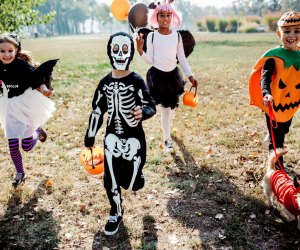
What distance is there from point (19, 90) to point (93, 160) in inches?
65.7

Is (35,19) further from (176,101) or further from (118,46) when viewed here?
(118,46)

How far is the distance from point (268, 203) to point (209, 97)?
5922 mm

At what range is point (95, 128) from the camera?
392 centimetres

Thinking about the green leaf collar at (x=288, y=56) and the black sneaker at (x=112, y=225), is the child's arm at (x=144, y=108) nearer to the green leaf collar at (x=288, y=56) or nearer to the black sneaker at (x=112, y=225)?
the black sneaker at (x=112, y=225)

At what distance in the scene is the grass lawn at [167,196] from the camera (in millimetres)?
3879

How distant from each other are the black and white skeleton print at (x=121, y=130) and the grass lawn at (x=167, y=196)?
0.55 meters

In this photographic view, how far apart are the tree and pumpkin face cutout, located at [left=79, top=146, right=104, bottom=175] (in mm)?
7238

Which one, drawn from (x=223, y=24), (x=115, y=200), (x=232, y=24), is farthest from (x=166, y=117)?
(x=223, y=24)

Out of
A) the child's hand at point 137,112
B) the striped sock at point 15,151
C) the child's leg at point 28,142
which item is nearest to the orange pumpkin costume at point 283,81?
the child's hand at point 137,112

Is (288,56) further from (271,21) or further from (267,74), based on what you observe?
(271,21)

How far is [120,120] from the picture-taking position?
379 centimetres

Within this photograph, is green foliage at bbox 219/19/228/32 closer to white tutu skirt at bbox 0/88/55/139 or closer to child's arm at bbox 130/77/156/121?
white tutu skirt at bbox 0/88/55/139

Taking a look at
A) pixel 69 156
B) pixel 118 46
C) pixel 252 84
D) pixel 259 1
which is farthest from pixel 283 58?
pixel 259 1

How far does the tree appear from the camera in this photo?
32.0 feet
